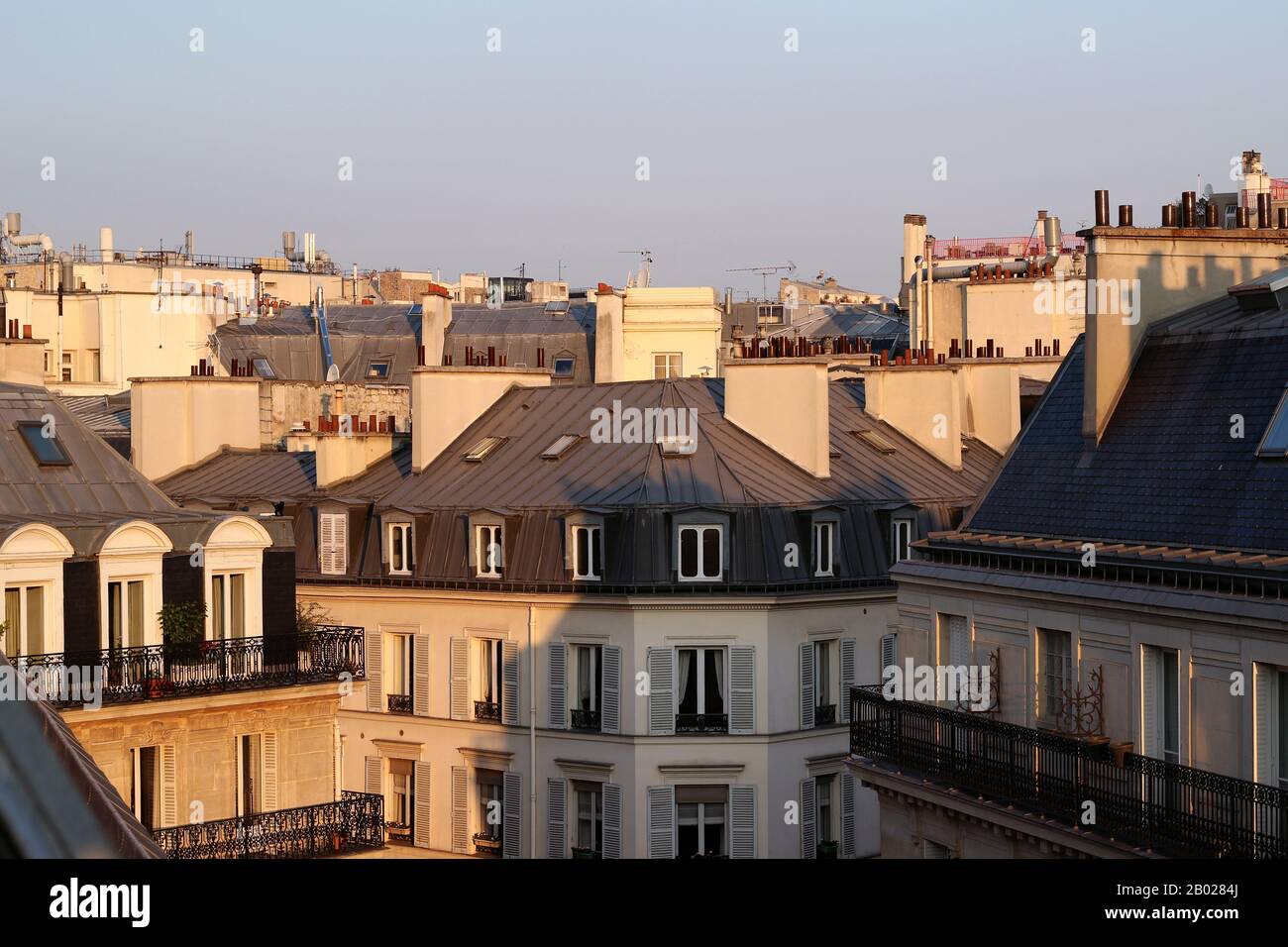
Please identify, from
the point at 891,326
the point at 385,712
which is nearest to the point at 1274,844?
the point at 385,712

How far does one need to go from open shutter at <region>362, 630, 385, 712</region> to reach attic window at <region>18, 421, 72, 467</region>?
10.9 meters

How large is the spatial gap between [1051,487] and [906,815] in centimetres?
387

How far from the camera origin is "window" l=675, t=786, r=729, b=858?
34406 millimetres

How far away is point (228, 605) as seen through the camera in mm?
27875

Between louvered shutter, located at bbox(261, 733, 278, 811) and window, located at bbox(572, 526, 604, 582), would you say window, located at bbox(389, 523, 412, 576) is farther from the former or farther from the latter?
louvered shutter, located at bbox(261, 733, 278, 811)

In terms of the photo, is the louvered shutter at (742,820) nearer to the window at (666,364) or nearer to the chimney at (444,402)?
the chimney at (444,402)

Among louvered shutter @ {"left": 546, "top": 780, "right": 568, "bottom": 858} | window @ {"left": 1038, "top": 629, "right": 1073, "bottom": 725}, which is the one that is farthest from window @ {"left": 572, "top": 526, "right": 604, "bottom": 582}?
window @ {"left": 1038, "top": 629, "right": 1073, "bottom": 725}

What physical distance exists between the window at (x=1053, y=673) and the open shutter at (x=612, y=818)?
49.2 ft

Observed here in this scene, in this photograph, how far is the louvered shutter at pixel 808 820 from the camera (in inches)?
1361

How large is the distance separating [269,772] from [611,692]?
28.5 feet

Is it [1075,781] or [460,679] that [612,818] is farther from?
[1075,781]

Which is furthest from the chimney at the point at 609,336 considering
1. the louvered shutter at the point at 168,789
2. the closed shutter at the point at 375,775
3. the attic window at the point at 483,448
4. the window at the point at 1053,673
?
the window at the point at 1053,673

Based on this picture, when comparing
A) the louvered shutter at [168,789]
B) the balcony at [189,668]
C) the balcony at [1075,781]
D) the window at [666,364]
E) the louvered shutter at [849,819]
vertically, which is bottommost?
the louvered shutter at [849,819]

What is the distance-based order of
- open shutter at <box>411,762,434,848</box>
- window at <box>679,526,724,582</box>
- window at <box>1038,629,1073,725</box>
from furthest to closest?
open shutter at <box>411,762,434,848</box>, window at <box>679,526,724,582</box>, window at <box>1038,629,1073,725</box>
